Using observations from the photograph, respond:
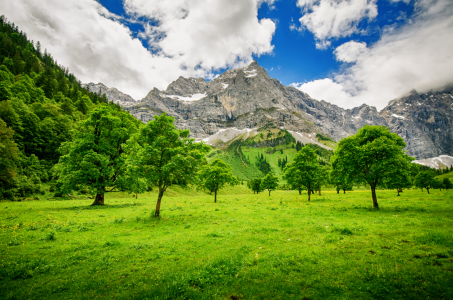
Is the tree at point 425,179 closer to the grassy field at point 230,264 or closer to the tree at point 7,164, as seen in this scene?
the grassy field at point 230,264

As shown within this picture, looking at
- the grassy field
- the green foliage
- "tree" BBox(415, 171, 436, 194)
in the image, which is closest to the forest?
the grassy field

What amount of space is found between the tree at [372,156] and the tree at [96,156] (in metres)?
37.1

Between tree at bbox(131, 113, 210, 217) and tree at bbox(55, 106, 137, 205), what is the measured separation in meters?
10.9

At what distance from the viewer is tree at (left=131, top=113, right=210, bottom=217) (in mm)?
21328

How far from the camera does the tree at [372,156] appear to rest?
80.7 feet

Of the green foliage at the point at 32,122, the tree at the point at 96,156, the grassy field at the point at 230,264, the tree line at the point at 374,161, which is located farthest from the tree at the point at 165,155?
the green foliage at the point at 32,122

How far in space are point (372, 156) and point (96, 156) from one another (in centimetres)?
4285

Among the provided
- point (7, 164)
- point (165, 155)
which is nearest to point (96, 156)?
point (165, 155)

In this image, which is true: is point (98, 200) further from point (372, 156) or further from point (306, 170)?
point (372, 156)

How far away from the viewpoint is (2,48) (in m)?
107

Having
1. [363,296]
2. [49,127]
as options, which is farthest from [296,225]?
[49,127]

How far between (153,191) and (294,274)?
252ft

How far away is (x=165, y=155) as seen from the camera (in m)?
22.7

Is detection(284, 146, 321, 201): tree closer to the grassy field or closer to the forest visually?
the forest
